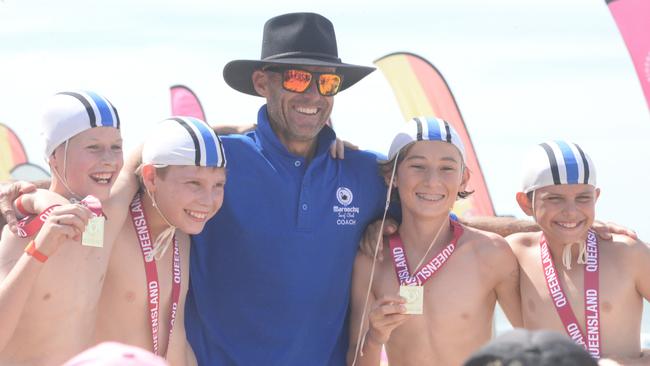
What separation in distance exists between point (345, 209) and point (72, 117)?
1.64 meters

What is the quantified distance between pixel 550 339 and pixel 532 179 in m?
3.43

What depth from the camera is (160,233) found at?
17.9ft

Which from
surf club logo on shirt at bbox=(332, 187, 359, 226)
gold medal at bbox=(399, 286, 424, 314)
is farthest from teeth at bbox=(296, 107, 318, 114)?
gold medal at bbox=(399, 286, 424, 314)

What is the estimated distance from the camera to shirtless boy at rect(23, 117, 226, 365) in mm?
5305

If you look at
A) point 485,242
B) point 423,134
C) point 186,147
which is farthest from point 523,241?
point 186,147

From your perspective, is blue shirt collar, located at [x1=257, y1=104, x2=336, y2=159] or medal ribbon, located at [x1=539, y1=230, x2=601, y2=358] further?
blue shirt collar, located at [x1=257, y1=104, x2=336, y2=159]

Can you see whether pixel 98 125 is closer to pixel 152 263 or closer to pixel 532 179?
pixel 152 263

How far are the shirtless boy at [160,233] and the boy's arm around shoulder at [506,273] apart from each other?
5.67 ft

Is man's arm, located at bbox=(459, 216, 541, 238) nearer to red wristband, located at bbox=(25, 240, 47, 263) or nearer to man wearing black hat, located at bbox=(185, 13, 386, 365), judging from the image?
man wearing black hat, located at bbox=(185, 13, 386, 365)

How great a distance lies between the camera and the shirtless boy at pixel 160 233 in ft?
17.4

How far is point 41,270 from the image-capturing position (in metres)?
4.82

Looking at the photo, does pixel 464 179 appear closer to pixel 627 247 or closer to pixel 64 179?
pixel 627 247

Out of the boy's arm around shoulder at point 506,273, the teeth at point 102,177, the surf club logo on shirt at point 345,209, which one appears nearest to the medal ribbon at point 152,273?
the teeth at point 102,177

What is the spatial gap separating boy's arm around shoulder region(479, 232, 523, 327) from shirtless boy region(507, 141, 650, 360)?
9 cm
